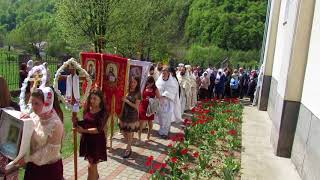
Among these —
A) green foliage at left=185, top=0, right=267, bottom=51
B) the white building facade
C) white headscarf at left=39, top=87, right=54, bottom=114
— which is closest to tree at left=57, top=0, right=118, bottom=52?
the white building facade

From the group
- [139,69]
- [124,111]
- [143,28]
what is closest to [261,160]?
[124,111]

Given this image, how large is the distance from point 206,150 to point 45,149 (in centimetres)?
499

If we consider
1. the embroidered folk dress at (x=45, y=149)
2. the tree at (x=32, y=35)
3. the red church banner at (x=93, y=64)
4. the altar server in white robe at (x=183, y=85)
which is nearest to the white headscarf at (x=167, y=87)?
the red church banner at (x=93, y=64)

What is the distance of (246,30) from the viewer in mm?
46000

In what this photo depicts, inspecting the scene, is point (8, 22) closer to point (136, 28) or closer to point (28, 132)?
point (136, 28)

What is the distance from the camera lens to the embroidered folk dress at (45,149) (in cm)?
377

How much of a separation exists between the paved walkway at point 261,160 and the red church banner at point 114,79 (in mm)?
2756

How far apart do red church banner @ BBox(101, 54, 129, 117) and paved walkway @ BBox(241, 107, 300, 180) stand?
9.04ft

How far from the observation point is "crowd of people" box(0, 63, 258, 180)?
149 inches

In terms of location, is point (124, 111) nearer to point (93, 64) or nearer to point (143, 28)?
point (93, 64)

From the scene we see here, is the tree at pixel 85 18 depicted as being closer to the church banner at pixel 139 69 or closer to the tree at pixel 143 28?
the tree at pixel 143 28

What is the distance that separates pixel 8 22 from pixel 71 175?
95333 millimetres

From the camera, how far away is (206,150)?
8.29 m

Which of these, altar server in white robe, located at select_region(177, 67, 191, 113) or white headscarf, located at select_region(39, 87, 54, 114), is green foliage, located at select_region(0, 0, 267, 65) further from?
white headscarf, located at select_region(39, 87, 54, 114)
